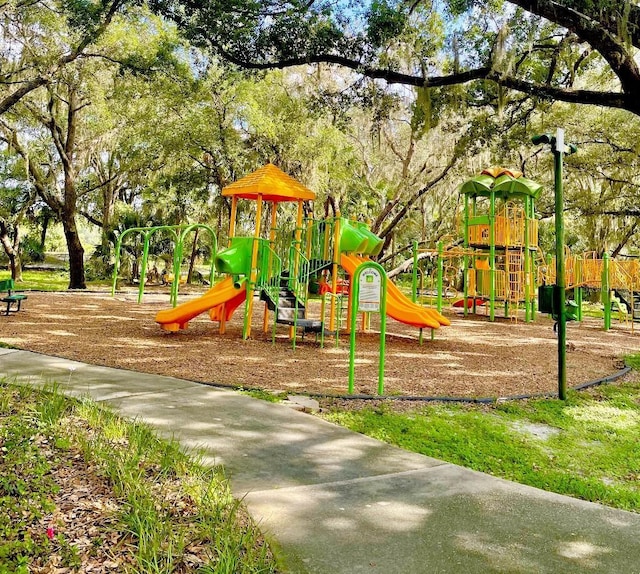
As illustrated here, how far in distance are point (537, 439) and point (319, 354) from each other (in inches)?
173

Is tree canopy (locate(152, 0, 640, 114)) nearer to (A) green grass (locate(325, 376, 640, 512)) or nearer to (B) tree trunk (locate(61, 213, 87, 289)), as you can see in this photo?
(A) green grass (locate(325, 376, 640, 512))

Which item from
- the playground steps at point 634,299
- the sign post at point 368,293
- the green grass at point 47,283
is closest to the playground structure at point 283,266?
the sign post at point 368,293

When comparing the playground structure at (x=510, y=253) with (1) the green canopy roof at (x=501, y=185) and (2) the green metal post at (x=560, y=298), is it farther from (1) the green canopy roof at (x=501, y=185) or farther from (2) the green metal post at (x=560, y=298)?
(2) the green metal post at (x=560, y=298)

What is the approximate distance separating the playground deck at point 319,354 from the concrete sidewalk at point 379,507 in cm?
179

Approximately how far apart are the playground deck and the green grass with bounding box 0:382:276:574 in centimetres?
247

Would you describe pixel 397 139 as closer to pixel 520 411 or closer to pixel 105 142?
pixel 105 142

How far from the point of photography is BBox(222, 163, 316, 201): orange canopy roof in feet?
33.4


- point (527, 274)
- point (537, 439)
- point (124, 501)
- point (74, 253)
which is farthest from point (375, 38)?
point (74, 253)

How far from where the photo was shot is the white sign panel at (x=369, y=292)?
5.81m

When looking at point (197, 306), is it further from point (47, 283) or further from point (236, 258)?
point (47, 283)

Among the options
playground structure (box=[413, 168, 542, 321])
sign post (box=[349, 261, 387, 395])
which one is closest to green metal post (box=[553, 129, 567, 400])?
sign post (box=[349, 261, 387, 395])

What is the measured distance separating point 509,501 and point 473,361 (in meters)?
5.52

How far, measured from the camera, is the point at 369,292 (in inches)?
229

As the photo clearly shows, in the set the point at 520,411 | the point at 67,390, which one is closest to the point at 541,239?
the point at 520,411
